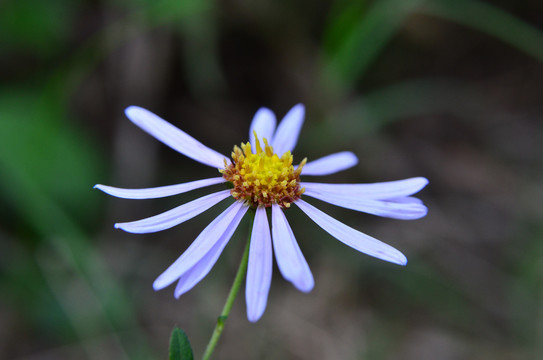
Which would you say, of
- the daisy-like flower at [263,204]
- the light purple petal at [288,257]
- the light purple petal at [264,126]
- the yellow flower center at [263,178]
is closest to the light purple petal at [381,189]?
the daisy-like flower at [263,204]

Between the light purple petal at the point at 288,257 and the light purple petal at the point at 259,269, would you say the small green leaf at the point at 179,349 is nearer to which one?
the light purple petal at the point at 259,269

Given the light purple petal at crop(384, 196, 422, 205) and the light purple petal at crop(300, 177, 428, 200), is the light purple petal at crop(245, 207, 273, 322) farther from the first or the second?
the light purple petal at crop(384, 196, 422, 205)

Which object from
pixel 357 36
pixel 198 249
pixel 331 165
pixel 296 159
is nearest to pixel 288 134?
pixel 331 165

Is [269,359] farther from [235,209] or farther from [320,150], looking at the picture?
[235,209]

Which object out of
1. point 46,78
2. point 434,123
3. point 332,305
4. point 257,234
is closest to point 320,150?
point 332,305

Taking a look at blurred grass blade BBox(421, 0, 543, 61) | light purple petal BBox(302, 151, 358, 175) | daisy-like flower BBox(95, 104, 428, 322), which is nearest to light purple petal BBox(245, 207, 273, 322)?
daisy-like flower BBox(95, 104, 428, 322)

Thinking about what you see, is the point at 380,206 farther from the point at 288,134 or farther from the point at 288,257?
the point at 288,134
